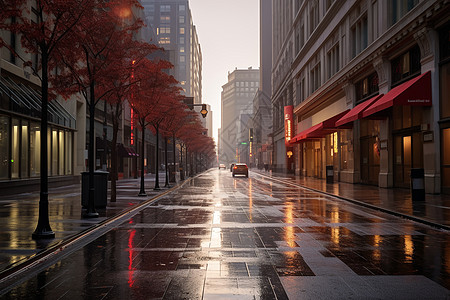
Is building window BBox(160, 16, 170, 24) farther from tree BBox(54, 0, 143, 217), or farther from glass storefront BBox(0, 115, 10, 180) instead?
tree BBox(54, 0, 143, 217)

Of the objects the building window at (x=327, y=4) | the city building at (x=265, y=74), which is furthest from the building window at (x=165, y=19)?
the building window at (x=327, y=4)

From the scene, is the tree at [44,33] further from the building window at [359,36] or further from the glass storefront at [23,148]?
the building window at [359,36]

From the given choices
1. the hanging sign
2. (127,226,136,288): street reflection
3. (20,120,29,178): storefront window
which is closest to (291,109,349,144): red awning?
the hanging sign

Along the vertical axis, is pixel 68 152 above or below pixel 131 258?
above

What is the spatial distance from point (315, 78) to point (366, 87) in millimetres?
14869

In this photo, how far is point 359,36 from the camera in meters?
29.0

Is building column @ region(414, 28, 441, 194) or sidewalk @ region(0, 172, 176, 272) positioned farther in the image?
building column @ region(414, 28, 441, 194)

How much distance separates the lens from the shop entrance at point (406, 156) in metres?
21.2

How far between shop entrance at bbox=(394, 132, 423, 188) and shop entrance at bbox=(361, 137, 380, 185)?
8.65ft

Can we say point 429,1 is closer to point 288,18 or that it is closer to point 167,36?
point 288,18

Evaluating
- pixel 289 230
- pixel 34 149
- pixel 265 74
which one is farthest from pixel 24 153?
pixel 265 74

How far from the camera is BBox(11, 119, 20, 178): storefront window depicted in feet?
70.6

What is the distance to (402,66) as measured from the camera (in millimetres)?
Result: 22469

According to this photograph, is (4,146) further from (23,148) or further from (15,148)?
(23,148)
